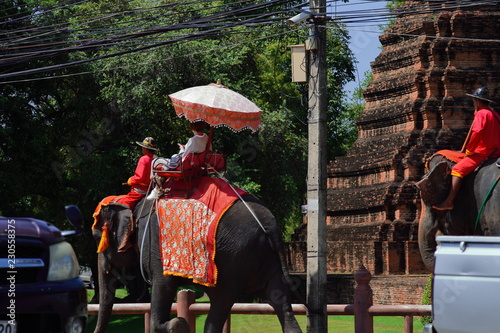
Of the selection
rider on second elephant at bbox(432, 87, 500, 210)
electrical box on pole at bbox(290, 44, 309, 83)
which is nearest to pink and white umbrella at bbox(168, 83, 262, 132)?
electrical box on pole at bbox(290, 44, 309, 83)

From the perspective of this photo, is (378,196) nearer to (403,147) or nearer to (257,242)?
(403,147)

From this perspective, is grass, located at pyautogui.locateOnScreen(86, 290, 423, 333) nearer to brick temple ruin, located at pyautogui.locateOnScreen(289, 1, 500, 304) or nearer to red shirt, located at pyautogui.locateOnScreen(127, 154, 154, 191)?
brick temple ruin, located at pyautogui.locateOnScreen(289, 1, 500, 304)

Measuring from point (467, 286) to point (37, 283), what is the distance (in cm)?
385

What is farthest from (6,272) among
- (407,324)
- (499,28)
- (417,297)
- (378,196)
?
(499,28)

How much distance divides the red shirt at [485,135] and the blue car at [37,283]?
5968 millimetres

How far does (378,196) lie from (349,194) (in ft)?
A: 4.99

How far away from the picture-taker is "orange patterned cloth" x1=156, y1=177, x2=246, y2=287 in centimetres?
1063

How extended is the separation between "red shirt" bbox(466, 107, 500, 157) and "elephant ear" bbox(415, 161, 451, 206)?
1.62 feet

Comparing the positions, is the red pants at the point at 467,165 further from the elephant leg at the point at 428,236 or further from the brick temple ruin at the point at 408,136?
the brick temple ruin at the point at 408,136

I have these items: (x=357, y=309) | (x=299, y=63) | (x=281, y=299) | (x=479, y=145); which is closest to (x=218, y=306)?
(x=281, y=299)

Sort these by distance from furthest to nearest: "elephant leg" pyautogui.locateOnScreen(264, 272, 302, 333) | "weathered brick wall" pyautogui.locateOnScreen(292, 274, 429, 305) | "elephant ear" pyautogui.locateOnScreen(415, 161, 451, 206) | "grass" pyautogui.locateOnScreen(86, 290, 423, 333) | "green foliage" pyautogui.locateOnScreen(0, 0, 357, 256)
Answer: "green foliage" pyautogui.locateOnScreen(0, 0, 357, 256) < "weathered brick wall" pyautogui.locateOnScreen(292, 274, 429, 305) < "grass" pyautogui.locateOnScreen(86, 290, 423, 333) < "elephant ear" pyautogui.locateOnScreen(415, 161, 451, 206) < "elephant leg" pyautogui.locateOnScreen(264, 272, 302, 333)

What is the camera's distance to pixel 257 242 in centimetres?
1058

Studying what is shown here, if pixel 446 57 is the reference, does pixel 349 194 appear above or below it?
→ below

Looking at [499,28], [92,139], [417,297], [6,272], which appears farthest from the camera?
[92,139]
